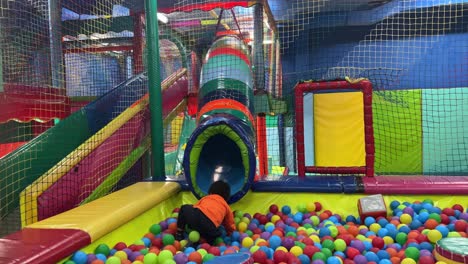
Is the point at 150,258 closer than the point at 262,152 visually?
Yes

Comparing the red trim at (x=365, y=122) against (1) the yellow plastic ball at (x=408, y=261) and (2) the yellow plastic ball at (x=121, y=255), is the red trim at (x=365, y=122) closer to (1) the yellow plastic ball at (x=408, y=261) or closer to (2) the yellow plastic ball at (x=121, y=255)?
(1) the yellow plastic ball at (x=408, y=261)

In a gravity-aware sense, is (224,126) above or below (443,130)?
above

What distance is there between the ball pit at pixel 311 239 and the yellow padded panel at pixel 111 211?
13 cm

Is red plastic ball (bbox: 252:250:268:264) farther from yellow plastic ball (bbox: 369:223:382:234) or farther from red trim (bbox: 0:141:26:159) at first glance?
red trim (bbox: 0:141:26:159)

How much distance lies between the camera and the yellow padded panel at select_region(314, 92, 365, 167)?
391 centimetres

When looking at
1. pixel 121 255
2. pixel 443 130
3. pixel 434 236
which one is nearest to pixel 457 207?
pixel 434 236

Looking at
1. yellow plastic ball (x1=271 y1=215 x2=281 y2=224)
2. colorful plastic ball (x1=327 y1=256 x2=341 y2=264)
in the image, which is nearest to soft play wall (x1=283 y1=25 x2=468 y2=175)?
yellow plastic ball (x1=271 y1=215 x2=281 y2=224)

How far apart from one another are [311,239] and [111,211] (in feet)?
3.86

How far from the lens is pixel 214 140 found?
12.1 feet

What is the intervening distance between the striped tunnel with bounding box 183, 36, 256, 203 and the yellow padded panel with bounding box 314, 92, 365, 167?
650 mm

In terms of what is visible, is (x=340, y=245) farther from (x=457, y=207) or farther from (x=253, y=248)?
(x=457, y=207)

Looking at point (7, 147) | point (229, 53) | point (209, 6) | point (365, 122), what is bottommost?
point (7, 147)

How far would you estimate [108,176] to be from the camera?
11.0ft

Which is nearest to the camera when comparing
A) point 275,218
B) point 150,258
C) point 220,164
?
point 150,258
